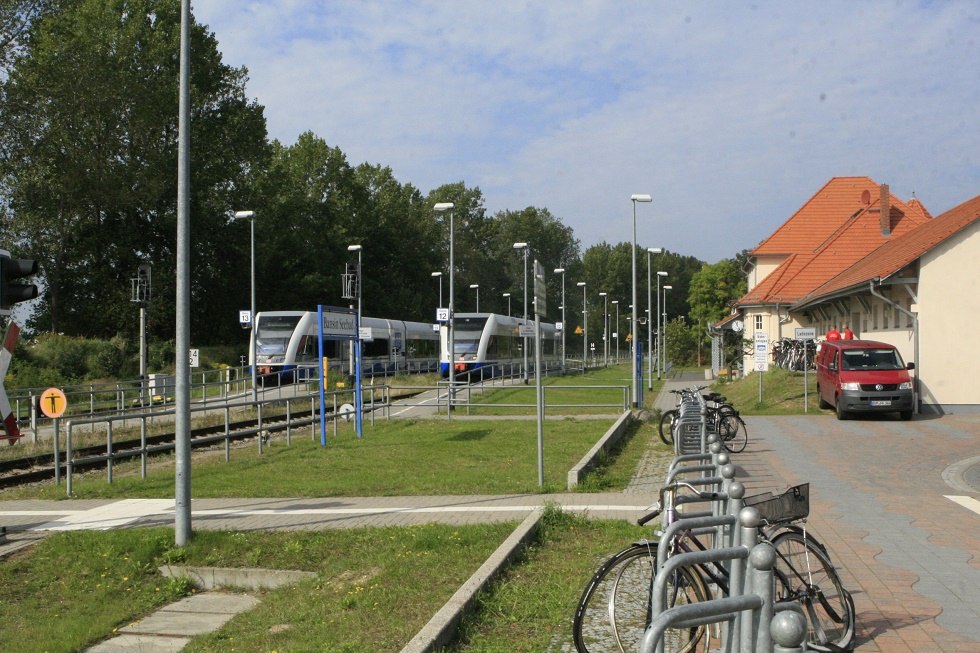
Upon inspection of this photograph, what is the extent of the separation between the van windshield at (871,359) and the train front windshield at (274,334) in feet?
73.8

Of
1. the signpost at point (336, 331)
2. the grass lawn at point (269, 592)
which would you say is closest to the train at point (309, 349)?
the signpost at point (336, 331)

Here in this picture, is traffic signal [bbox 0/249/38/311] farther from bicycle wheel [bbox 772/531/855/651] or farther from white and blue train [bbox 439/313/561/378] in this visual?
white and blue train [bbox 439/313/561/378]

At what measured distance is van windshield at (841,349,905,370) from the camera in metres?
23.8

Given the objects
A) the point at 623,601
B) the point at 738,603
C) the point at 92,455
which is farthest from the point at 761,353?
the point at 738,603

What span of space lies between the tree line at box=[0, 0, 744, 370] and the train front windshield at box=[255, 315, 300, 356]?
3.40 meters

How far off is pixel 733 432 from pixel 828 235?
3697 centimetres

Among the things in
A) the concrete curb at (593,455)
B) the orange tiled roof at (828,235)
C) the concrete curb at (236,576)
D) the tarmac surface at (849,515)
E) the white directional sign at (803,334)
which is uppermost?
the orange tiled roof at (828,235)

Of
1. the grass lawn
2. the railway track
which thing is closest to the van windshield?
the railway track

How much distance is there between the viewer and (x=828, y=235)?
50.8 metres

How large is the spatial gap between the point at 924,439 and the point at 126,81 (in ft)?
123

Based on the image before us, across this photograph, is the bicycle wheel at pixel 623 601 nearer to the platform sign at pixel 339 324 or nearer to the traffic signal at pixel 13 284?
the traffic signal at pixel 13 284

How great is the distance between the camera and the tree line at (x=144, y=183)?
1638 inches

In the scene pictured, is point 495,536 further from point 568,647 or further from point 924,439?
point 924,439

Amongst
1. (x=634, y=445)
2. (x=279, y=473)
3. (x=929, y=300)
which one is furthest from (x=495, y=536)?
(x=929, y=300)
